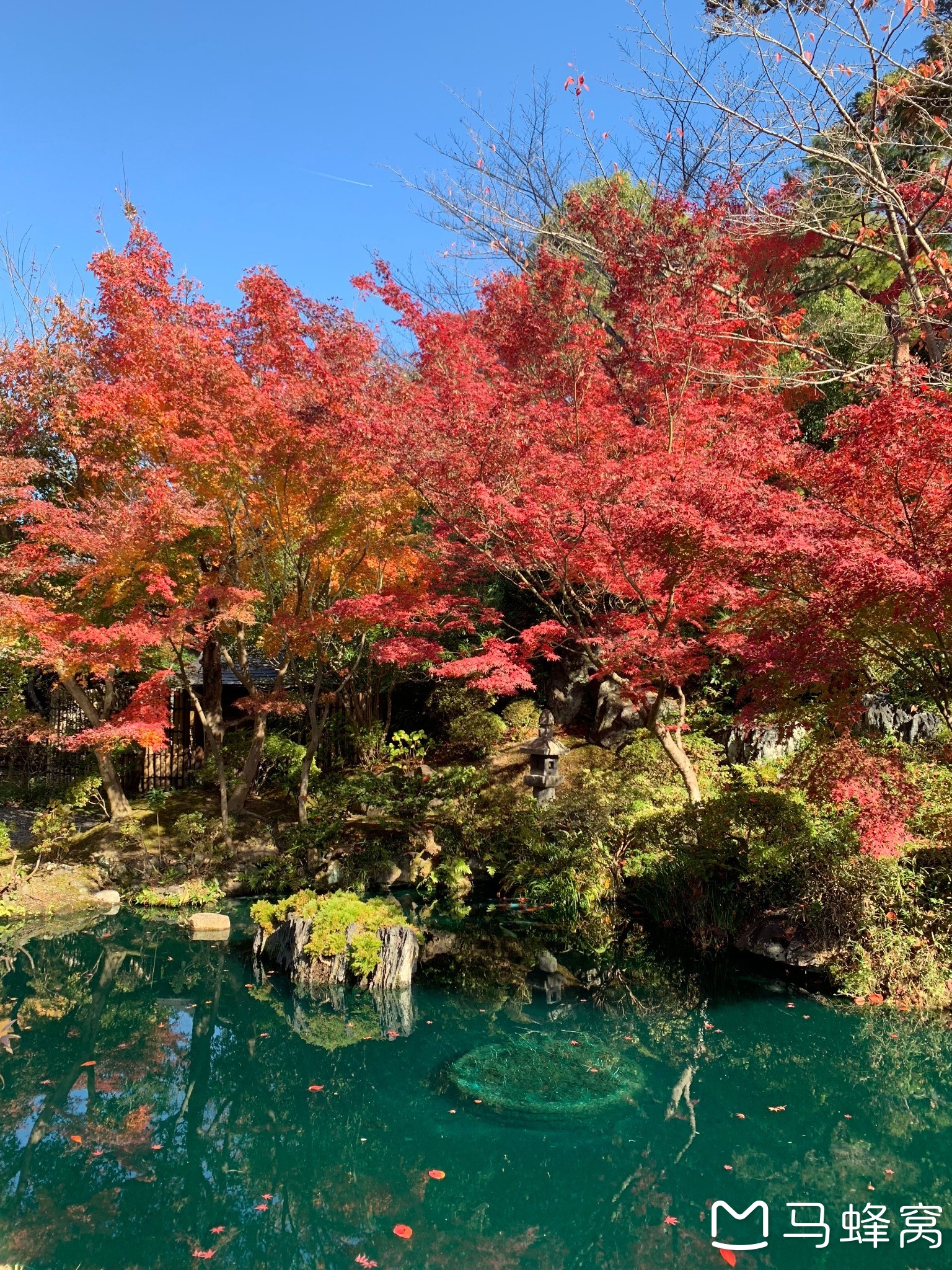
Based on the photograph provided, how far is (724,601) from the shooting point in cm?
746

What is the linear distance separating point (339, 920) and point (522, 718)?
555 centimetres

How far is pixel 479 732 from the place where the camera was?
1146cm

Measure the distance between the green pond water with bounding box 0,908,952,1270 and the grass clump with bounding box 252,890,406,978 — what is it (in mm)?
378

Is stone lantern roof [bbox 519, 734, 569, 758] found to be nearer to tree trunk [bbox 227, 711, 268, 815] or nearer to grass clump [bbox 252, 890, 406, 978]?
grass clump [bbox 252, 890, 406, 978]

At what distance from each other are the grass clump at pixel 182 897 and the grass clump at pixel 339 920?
1484 millimetres

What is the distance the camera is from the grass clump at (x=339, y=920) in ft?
21.8

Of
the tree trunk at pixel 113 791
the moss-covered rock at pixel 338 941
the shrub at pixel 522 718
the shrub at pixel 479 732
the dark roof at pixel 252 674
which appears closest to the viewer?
the moss-covered rock at pixel 338 941

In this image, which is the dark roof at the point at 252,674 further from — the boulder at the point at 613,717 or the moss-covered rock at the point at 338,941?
the moss-covered rock at the point at 338,941

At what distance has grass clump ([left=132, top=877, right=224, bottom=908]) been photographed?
867 cm

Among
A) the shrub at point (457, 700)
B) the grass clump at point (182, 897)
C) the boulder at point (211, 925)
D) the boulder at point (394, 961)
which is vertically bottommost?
the boulder at point (394, 961)

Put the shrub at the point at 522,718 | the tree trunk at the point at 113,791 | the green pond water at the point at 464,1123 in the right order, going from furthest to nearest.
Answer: the shrub at the point at 522,718, the tree trunk at the point at 113,791, the green pond water at the point at 464,1123

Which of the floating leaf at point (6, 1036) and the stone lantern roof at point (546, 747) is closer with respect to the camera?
the floating leaf at point (6, 1036)

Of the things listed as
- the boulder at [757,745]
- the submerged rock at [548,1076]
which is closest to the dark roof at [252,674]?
the boulder at [757,745]

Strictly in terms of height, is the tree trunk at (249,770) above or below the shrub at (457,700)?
below
